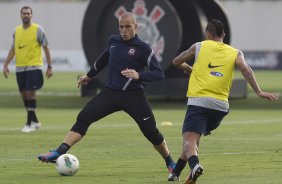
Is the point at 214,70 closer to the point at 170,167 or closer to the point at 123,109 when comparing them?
the point at 123,109

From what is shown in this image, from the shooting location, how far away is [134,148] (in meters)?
16.5

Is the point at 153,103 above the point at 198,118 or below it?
below

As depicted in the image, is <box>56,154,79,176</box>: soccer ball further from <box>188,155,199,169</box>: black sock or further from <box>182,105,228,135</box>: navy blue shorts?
<box>188,155,199,169</box>: black sock

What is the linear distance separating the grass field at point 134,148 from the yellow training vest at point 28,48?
1.45 meters

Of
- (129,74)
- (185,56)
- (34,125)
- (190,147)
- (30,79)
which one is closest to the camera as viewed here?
(190,147)

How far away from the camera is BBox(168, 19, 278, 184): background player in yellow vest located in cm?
1157

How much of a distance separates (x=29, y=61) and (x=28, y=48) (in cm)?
29

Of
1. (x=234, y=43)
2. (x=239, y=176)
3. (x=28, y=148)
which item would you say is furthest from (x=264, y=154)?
(x=234, y=43)

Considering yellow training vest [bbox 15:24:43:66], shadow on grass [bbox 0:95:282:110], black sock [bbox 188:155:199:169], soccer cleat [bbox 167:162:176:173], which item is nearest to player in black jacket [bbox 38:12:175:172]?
soccer cleat [bbox 167:162:176:173]

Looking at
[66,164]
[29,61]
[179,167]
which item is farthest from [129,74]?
[29,61]

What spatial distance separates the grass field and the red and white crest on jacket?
2017 millimetres

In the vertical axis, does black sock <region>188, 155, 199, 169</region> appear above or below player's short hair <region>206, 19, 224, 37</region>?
below

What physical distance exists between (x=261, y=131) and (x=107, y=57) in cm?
755

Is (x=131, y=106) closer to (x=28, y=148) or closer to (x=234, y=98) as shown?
(x=28, y=148)
